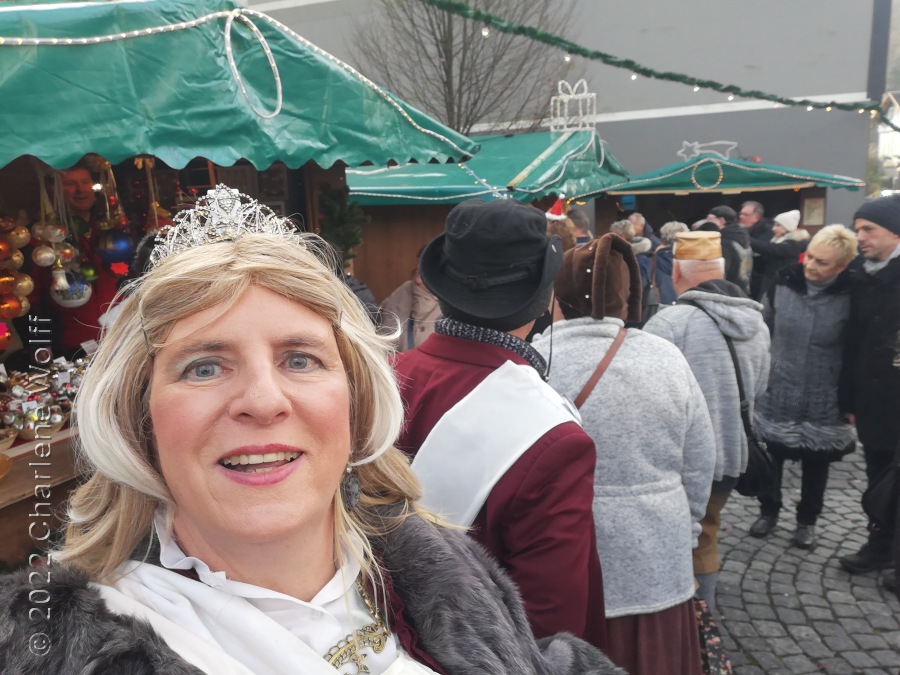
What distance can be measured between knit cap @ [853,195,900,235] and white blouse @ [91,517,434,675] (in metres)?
3.81

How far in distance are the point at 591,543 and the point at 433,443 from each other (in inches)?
20.1

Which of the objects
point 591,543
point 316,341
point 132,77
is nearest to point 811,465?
point 591,543

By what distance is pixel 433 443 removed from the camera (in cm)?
176

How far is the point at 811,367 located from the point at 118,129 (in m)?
3.91

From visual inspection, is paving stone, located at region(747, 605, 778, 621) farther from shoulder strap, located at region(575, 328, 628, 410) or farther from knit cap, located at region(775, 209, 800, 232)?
knit cap, located at region(775, 209, 800, 232)

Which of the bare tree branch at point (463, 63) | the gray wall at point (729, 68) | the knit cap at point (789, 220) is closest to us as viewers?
the knit cap at point (789, 220)

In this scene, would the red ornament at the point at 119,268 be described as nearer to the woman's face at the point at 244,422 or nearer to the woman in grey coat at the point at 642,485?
the woman in grey coat at the point at 642,485

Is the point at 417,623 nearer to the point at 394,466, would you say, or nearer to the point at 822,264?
the point at 394,466

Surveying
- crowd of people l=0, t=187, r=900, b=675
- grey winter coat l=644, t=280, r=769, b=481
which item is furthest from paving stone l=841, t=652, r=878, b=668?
grey winter coat l=644, t=280, r=769, b=481

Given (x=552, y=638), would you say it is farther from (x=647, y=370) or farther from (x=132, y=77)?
(x=132, y=77)

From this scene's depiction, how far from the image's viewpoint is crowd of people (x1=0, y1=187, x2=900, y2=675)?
0.99 metres

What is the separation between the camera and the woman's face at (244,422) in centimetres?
98

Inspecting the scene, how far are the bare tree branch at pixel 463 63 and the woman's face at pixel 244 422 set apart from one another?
431 inches

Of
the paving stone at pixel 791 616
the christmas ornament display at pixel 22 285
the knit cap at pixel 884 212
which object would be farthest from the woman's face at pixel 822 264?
the christmas ornament display at pixel 22 285
